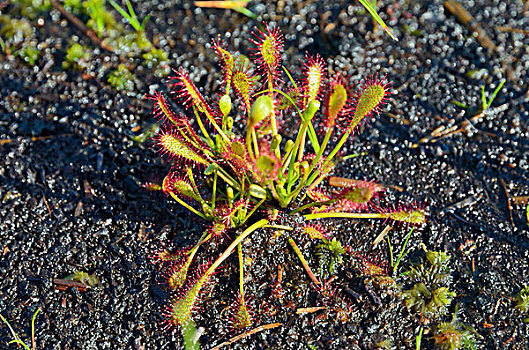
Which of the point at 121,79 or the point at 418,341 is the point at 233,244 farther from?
the point at 121,79

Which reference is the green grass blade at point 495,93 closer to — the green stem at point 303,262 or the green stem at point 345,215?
the green stem at point 345,215

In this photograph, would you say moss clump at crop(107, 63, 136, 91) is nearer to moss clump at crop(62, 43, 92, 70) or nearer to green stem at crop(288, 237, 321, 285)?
moss clump at crop(62, 43, 92, 70)

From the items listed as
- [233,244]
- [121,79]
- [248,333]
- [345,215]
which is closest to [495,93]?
[345,215]

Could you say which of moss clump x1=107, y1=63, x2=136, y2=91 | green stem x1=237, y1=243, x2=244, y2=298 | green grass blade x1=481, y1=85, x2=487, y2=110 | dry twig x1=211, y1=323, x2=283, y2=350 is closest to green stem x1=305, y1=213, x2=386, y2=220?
green stem x1=237, y1=243, x2=244, y2=298

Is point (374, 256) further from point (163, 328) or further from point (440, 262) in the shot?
point (163, 328)

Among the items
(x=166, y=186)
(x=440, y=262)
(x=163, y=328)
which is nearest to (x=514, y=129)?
(x=440, y=262)

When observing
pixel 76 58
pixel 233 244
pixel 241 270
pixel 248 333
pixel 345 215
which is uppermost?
pixel 76 58

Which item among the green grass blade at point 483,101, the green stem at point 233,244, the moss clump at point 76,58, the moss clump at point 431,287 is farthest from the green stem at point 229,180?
the green grass blade at point 483,101

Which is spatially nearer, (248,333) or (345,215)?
(248,333)
